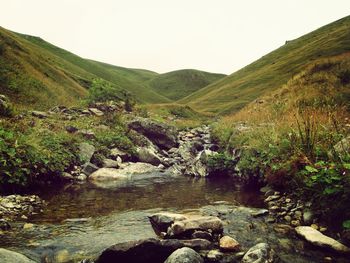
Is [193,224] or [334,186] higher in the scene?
[334,186]

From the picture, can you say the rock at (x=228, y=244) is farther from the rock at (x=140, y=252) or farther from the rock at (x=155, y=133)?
the rock at (x=155, y=133)

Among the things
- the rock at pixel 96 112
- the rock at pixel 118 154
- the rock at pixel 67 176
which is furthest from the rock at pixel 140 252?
the rock at pixel 96 112

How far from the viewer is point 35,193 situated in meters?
10.8

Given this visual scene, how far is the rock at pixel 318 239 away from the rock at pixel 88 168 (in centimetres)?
1021

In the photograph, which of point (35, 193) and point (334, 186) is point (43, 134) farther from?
point (334, 186)

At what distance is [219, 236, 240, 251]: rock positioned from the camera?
19.7 ft

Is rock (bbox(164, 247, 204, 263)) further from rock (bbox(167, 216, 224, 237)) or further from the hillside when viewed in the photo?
the hillside

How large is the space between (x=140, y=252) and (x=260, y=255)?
6.82ft

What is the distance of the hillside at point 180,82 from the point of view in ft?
487

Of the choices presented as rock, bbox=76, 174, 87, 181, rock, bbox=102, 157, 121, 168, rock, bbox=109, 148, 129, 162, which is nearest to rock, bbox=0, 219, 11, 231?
rock, bbox=76, 174, 87, 181

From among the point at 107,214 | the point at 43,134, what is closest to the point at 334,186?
the point at 107,214

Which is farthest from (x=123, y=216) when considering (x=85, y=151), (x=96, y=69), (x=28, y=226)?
(x=96, y=69)

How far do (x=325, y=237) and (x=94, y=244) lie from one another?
4516mm

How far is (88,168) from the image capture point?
14781 millimetres
